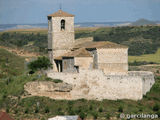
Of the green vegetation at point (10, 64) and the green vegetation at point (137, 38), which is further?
the green vegetation at point (137, 38)

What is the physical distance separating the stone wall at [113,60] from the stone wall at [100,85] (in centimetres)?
203

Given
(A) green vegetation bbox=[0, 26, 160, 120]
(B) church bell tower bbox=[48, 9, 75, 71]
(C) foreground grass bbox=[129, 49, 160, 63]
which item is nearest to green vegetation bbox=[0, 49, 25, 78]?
(B) church bell tower bbox=[48, 9, 75, 71]

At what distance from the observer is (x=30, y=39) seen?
122000 millimetres

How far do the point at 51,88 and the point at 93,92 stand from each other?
3.64m

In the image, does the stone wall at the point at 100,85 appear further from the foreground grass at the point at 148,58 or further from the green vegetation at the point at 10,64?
the foreground grass at the point at 148,58

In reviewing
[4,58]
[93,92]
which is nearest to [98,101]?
[93,92]

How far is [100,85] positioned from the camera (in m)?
42.4

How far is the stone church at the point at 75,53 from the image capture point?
43.9 metres

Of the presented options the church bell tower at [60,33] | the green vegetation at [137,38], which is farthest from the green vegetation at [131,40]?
the church bell tower at [60,33]

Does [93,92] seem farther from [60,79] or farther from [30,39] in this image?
[30,39]

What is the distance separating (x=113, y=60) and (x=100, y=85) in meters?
3.20

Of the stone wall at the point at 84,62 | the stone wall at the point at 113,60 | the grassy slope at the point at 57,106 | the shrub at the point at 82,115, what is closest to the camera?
the shrub at the point at 82,115

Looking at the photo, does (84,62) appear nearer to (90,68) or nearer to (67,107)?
(90,68)

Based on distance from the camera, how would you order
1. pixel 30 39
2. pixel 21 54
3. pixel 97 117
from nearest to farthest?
pixel 97 117 → pixel 21 54 → pixel 30 39
